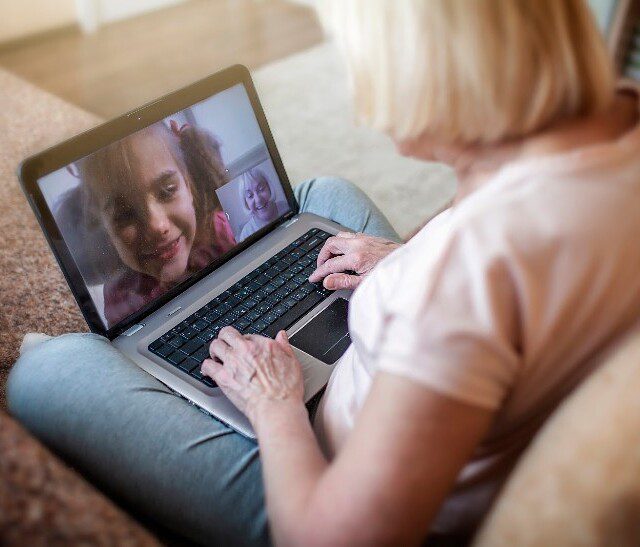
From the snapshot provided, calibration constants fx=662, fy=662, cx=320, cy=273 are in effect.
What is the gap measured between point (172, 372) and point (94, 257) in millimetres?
204

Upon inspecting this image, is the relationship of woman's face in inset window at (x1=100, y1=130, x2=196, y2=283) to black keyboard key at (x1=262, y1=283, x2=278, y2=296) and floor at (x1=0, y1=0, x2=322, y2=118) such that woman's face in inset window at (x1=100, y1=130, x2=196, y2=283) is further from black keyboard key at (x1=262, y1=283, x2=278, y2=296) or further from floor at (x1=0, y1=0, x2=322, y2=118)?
floor at (x1=0, y1=0, x2=322, y2=118)

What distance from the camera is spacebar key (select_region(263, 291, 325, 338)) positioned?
3.39 ft

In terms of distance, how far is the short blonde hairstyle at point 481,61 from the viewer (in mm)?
571

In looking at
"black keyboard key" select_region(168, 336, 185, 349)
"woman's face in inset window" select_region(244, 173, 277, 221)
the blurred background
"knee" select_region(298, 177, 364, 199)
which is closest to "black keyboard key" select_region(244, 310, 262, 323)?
"black keyboard key" select_region(168, 336, 185, 349)

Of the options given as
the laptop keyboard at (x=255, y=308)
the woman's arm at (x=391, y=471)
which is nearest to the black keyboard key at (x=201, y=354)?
the laptop keyboard at (x=255, y=308)

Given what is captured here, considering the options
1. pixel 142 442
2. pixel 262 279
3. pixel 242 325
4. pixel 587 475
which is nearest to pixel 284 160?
pixel 262 279

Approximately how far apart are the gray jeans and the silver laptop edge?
31 millimetres

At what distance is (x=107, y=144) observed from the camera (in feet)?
3.21

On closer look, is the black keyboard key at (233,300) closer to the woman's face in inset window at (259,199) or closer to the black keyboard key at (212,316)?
the black keyboard key at (212,316)

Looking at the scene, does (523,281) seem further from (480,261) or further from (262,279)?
(262,279)

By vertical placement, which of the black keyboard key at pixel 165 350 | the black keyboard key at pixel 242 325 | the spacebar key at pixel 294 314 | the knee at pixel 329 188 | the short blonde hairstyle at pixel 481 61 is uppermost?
the short blonde hairstyle at pixel 481 61

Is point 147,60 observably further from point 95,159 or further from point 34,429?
point 34,429

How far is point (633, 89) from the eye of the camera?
674 mm

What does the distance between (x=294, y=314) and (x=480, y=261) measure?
0.55m
